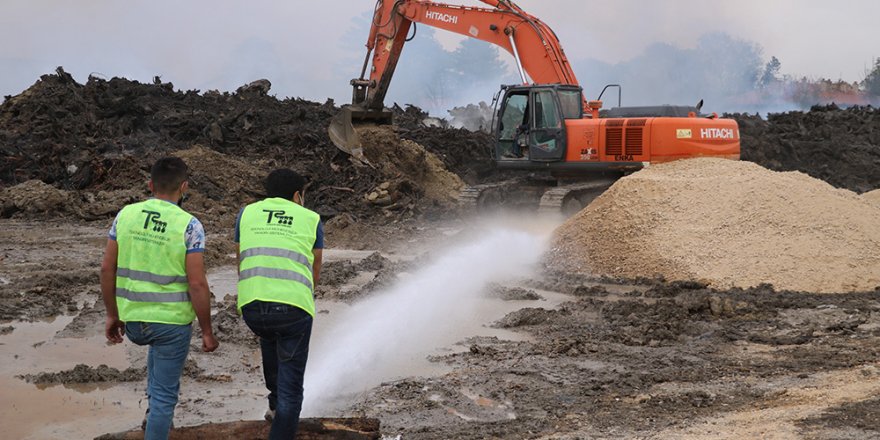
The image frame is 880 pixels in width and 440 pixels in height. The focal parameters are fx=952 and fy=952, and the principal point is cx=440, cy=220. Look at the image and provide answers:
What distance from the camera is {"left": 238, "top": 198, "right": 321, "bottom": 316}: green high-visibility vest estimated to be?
16.3ft

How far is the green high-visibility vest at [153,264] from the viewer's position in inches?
190

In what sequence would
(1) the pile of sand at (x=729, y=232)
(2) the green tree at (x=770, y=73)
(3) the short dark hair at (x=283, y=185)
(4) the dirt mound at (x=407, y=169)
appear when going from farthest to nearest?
(2) the green tree at (x=770, y=73) → (4) the dirt mound at (x=407, y=169) → (1) the pile of sand at (x=729, y=232) → (3) the short dark hair at (x=283, y=185)

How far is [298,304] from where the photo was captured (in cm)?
496

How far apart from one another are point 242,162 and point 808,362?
16.2 m

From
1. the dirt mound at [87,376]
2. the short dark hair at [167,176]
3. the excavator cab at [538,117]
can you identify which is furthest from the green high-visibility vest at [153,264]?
the excavator cab at [538,117]

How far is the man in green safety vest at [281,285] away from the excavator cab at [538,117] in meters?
11.6

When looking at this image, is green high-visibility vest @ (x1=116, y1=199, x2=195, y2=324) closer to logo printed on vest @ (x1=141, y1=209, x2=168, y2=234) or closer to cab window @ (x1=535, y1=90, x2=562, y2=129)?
logo printed on vest @ (x1=141, y1=209, x2=168, y2=234)

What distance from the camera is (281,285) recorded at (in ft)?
16.3

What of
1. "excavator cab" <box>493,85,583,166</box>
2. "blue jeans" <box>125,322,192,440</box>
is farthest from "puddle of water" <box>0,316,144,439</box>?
"excavator cab" <box>493,85,583,166</box>

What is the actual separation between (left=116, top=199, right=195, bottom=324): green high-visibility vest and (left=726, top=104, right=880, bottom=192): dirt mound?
22.6 meters

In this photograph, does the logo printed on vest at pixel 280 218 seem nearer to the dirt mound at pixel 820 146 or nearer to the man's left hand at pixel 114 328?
the man's left hand at pixel 114 328

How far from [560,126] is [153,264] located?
12.2m

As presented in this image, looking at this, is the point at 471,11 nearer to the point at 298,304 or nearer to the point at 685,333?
the point at 685,333

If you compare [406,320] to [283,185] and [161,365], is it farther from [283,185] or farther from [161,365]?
[161,365]
